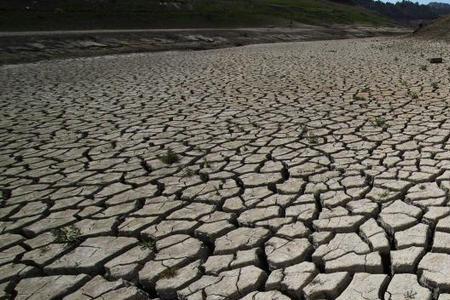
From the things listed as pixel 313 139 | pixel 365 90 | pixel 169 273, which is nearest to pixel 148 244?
pixel 169 273

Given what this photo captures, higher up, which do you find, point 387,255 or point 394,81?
point 394,81

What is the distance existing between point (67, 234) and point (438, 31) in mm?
20499

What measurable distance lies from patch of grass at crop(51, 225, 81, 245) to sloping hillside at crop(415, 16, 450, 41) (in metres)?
18.2

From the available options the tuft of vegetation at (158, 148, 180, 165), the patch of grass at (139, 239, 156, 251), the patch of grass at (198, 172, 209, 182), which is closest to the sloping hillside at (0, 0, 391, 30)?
the tuft of vegetation at (158, 148, 180, 165)

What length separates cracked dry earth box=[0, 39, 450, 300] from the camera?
7.43 feet

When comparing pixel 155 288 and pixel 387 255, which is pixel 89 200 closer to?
pixel 155 288

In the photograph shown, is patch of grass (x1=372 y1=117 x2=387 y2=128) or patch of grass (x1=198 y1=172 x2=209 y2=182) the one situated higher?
patch of grass (x1=372 y1=117 x2=387 y2=128)

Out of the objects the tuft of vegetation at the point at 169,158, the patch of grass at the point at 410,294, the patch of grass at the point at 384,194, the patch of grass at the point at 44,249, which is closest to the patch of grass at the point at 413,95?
the patch of grass at the point at 384,194

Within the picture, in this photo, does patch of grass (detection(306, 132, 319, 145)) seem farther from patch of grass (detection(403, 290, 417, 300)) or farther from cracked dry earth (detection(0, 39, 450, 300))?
patch of grass (detection(403, 290, 417, 300))

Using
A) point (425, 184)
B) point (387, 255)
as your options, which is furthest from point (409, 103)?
point (387, 255)

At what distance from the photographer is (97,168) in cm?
399

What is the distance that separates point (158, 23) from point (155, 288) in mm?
22954

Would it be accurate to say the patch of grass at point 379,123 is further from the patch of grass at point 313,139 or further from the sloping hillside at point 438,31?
the sloping hillside at point 438,31

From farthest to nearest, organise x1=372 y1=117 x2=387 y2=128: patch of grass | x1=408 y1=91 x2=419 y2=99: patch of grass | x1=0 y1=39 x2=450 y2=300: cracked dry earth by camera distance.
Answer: x1=408 y1=91 x2=419 y2=99: patch of grass < x1=372 y1=117 x2=387 y2=128: patch of grass < x1=0 y1=39 x2=450 y2=300: cracked dry earth
